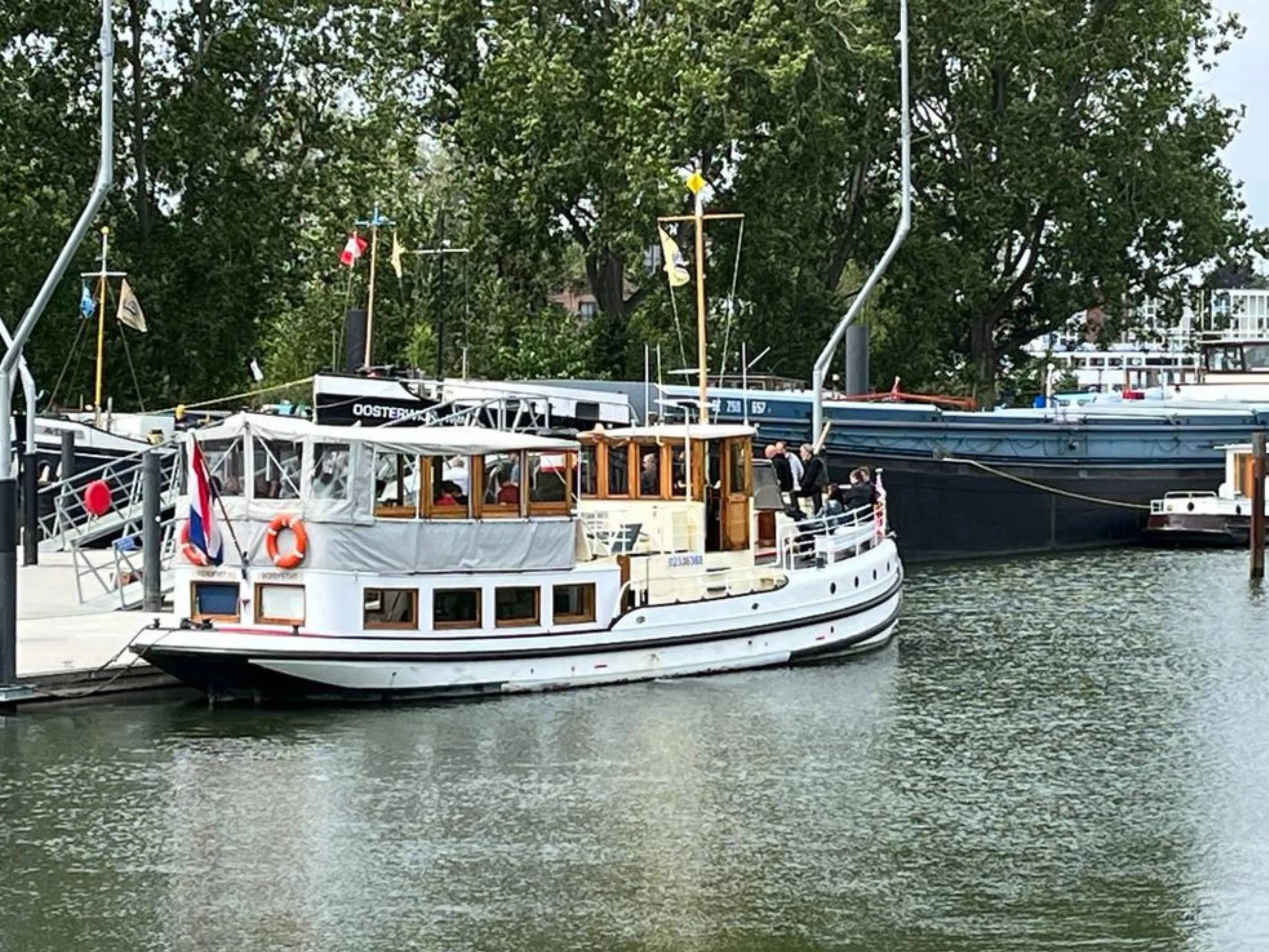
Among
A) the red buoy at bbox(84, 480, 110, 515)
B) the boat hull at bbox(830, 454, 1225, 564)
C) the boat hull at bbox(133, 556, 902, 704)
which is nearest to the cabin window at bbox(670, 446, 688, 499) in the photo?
the boat hull at bbox(133, 556, 902, 704)

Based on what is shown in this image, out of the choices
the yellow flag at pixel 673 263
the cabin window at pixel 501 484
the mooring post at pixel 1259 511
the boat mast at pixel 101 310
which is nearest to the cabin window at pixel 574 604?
the cabin window at pixel 501 484

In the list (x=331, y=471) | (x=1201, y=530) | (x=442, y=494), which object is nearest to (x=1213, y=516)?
(x=1201, y=530)

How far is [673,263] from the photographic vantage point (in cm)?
3669

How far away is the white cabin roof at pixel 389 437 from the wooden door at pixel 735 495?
12.4 feet

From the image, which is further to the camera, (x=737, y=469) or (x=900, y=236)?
(x=900, y=236)

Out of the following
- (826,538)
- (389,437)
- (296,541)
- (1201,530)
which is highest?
(389,437)

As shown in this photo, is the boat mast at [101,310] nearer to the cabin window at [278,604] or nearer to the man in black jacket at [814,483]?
the man in black jacket at [814,483]

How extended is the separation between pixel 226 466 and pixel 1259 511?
2404 cm

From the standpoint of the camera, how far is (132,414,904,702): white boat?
27.4 m

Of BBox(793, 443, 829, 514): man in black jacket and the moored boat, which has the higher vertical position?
BBox(793, 443, 829, 514): man in black jacket

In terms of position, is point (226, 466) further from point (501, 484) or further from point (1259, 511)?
point (1259, 511)

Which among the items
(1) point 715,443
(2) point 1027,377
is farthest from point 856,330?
(2) point 1027,377

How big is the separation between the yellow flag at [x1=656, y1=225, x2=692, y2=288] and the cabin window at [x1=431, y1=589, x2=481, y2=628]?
919 cm

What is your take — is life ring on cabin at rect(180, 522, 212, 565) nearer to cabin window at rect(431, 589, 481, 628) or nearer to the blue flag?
cabin window at rect(431, 589, 481, 628)
